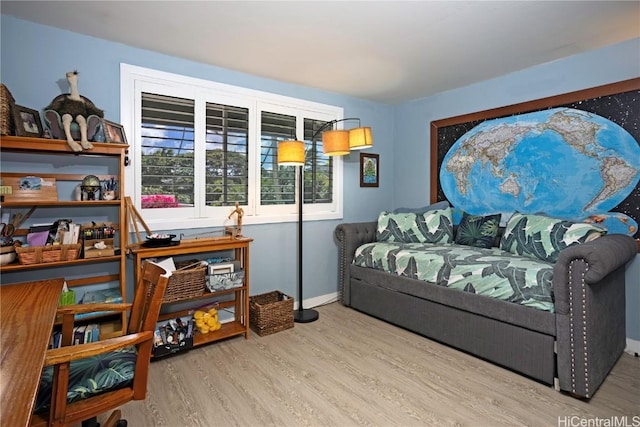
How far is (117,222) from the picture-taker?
8.61 feet

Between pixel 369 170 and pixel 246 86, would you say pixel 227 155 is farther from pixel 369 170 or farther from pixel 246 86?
pixel 369 170

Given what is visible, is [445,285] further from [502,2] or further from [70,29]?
[70,29]

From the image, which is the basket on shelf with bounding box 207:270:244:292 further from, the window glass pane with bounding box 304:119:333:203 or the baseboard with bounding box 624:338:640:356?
the baseboard with bounding box 624:338:640:356

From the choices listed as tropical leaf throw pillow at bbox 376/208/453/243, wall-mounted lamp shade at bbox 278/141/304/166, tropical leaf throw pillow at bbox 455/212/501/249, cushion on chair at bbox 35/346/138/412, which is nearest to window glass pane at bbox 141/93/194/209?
wall-mounted lamp shade at bbox 278/141/304/166

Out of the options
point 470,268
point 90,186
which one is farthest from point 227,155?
point 470,268

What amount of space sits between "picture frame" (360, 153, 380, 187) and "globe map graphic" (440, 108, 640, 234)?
0.90m

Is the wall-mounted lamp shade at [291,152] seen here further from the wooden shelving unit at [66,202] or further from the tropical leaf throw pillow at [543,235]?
the tropical leaf throw pillow at [543,235]

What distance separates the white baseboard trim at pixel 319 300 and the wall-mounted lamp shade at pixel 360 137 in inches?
68.6

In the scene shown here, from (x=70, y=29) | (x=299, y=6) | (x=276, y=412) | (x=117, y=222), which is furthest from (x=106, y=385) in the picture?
(x=70, y=29)

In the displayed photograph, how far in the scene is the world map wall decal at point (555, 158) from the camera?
2697mm

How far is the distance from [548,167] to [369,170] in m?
1.89

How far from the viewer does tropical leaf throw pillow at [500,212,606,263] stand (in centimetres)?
249

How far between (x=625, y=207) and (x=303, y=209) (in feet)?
9.19

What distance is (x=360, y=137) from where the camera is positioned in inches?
124
